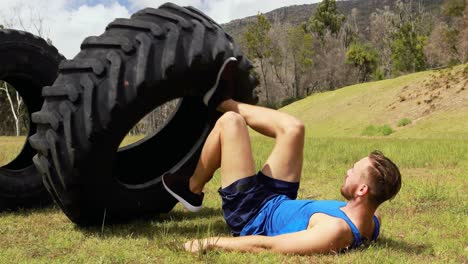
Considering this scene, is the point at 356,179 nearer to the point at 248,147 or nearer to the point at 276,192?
the point at 276,192

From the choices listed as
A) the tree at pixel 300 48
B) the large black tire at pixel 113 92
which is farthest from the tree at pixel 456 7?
the large black tire at pixel 113 92

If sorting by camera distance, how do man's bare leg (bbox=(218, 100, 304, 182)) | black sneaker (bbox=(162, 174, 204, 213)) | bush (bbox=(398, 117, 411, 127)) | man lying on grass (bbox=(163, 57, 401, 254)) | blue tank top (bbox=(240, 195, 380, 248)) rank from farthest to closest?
bush (bbox=(398, 117, 411, 127)) → black sneaker (bbox=(162, 174, 204, 213)) → man's bare leg (bbox=(218, 100, 304, 182)) → blue tank top (bbox=(240, 195, 380, 248)) → man lying on grass (bbox=(163, 57, 401, 254))

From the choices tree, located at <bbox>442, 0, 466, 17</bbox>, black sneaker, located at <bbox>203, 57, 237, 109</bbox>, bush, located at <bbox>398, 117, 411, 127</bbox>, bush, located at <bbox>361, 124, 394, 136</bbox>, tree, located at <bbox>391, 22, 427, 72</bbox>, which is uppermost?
tree, located at <bbox>442, 0, 466, 17</bbox>

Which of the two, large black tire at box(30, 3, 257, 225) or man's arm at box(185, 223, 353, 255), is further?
large black tire at box(30, 3, 257, 225)

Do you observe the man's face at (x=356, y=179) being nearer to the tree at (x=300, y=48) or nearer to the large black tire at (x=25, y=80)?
the large black tire at (x=25, y=80)

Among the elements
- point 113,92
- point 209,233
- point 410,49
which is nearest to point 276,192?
point 209,233

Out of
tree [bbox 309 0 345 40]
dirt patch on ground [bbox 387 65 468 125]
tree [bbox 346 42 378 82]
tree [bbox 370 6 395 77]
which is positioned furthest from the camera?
tree [bbox 370 6 395 77]

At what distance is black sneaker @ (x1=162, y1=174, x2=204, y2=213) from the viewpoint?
4.05 meters

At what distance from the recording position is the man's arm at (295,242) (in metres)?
3.24

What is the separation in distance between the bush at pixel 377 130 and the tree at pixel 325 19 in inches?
1672

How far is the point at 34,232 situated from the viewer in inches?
166

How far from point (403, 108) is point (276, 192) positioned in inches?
1104

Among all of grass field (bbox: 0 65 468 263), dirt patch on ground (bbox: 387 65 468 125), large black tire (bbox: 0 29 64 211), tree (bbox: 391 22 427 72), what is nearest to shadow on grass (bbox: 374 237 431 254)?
grass field (bbox: 0 65 468 263)

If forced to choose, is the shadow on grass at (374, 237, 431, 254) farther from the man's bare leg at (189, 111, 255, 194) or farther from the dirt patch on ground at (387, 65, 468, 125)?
the dirt patch on ground at (387, 65, 468, 125)
